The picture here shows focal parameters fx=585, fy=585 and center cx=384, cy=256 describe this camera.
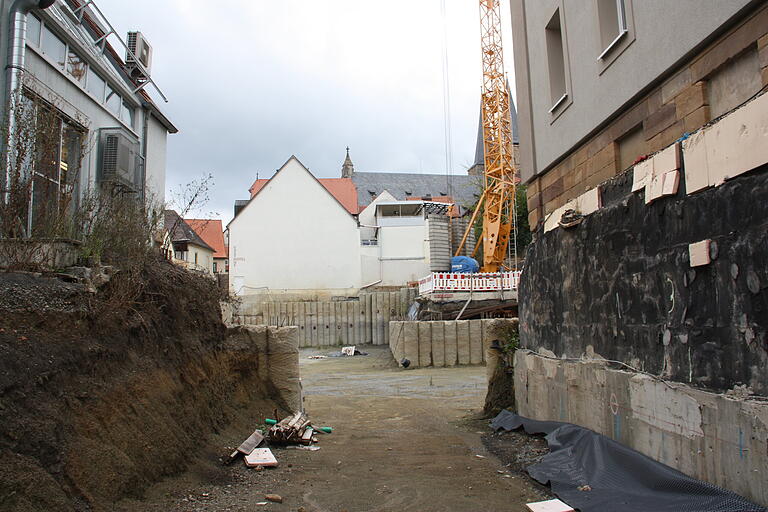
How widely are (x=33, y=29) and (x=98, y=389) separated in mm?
6796

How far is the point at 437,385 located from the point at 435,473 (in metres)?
10.4

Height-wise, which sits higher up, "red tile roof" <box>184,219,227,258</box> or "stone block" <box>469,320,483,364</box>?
"red tile roof" <box>184,219,227,258</box>

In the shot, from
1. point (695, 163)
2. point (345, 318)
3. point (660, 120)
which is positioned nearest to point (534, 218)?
point (660, 120)

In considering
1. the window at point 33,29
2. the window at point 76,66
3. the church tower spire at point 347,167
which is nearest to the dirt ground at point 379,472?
the window at point 33,29

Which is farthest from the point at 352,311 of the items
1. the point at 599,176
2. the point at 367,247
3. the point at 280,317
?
the point at 599,176

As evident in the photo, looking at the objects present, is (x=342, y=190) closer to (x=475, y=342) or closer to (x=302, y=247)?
(x=302, y=247)

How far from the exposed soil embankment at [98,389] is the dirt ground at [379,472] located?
326 mm

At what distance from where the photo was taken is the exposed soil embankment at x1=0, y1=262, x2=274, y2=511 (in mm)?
3760

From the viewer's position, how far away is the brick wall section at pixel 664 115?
5105 millimetres

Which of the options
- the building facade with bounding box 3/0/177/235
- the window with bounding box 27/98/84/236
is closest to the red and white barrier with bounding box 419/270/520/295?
the building facade with bounding box 3/0/177/235

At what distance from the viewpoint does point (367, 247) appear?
1649 inches

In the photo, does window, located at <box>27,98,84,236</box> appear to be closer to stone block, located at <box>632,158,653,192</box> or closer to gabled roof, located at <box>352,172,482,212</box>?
stone block, located at <box>632,158,653,192</box>

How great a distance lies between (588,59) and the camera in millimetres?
8102

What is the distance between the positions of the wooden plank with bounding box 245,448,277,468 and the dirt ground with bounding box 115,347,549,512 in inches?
3.5
